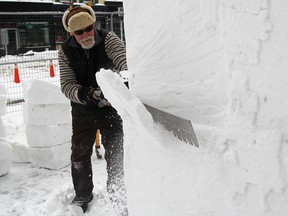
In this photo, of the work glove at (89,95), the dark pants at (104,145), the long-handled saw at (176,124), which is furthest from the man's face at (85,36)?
the long-handled saw at (176,124)

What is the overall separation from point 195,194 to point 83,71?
191cm

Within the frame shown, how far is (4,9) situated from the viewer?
1541 cm

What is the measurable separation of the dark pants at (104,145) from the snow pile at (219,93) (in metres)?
1.56

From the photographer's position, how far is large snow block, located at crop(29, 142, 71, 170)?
12.9ft

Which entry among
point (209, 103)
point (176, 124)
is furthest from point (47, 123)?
point (209, 103)

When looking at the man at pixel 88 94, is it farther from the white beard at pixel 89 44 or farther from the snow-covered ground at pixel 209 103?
the snow-covered ground at pixel 209 103

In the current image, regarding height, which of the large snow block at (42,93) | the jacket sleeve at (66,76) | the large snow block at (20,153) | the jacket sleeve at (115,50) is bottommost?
the large snow block at (20,153)

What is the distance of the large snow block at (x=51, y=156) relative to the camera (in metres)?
3.93

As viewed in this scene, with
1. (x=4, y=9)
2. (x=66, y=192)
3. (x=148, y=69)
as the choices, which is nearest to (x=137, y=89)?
(x=148, y=69)

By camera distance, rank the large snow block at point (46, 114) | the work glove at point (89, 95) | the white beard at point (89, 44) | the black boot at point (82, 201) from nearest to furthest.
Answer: the work glove at point (89, 95), the white beard at point (89, 44), the black boot at point (82, 201), the large snow block at point (46, 114)

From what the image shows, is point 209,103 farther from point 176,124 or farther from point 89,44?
point 89,44

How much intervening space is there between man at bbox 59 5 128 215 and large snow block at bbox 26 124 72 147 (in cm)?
96

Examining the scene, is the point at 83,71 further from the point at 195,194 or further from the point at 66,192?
the point at 195,194

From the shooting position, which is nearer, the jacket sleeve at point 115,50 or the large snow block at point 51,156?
the jacket sleeve at point 115,50
